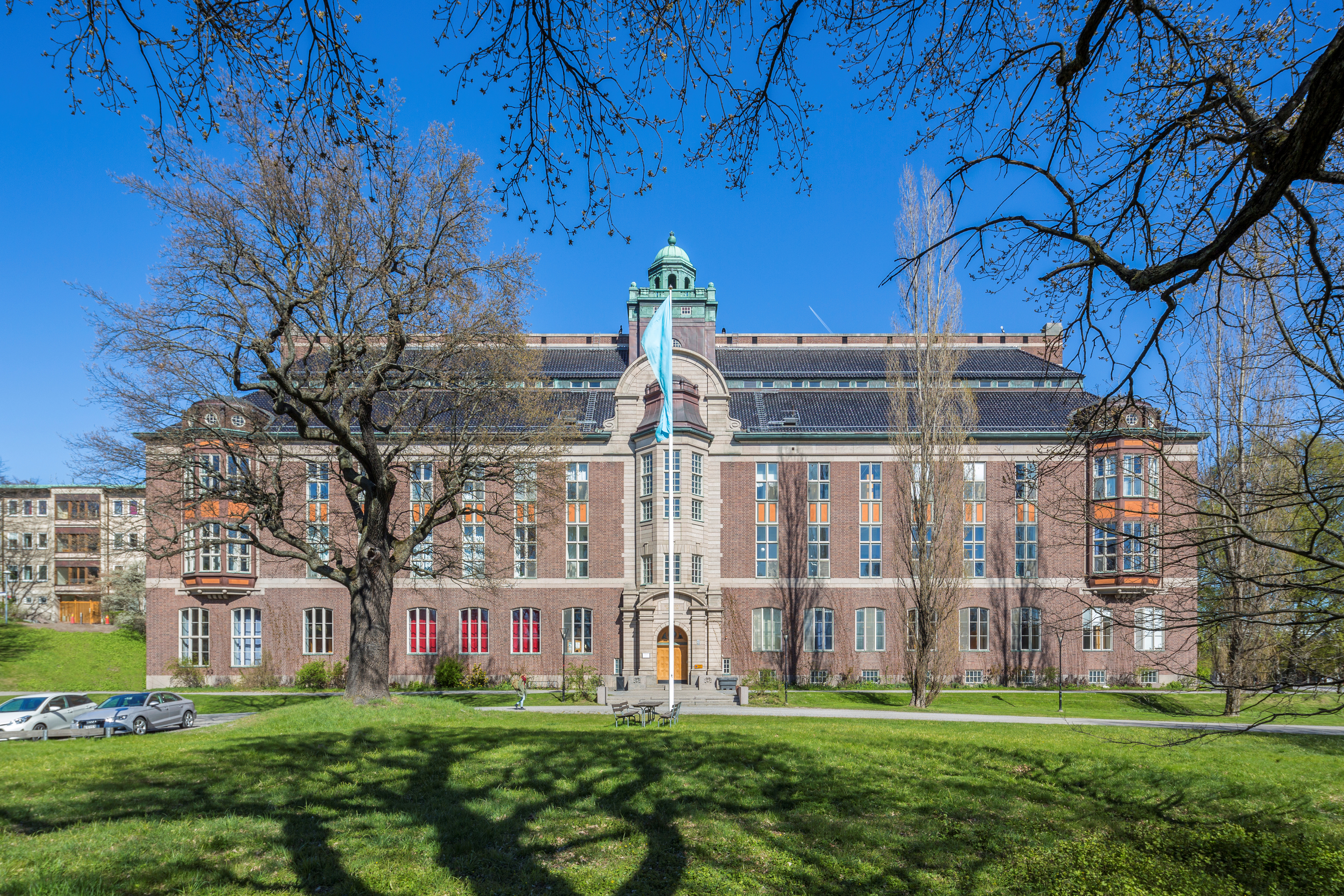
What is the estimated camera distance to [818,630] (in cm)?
4091

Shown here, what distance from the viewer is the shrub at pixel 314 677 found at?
38875 mm

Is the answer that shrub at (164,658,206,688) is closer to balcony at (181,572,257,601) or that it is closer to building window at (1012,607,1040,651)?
balcony at (181,572,257,601)

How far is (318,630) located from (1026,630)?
3578 cm

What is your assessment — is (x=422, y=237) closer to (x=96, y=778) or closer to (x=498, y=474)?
(x=498, y=474)

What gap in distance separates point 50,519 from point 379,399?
52.7 metres

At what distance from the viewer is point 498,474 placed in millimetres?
24219

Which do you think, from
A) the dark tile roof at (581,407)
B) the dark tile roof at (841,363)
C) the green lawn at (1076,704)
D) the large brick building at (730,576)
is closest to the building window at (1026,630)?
the large brick building at (730,576)

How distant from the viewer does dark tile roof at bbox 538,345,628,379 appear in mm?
48219

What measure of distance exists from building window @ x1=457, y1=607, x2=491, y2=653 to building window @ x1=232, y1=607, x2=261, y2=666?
33.2 ft

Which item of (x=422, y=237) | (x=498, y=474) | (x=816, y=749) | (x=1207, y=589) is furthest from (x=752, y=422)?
(x=1207, y=589)

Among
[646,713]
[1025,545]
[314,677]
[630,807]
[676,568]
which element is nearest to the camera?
[630,807]

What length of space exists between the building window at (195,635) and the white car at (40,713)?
1589 centimetres

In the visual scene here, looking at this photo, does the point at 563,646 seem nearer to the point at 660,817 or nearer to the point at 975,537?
the point at 975,537

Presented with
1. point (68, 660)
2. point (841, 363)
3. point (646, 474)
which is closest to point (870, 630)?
point (646, 474)
